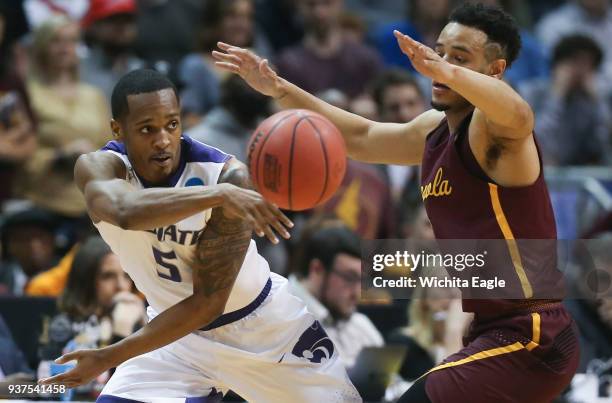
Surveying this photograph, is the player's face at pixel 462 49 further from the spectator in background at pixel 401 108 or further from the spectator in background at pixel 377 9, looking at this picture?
the spectator in background at pixel 377 9

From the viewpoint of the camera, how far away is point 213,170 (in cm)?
600

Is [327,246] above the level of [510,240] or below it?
below

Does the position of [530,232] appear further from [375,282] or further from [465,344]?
[375,282]

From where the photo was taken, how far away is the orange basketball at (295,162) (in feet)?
17.4

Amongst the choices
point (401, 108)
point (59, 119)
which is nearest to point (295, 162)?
point (401, 108)

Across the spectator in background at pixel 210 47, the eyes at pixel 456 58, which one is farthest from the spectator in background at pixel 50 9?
the eyes at pixel 456 58

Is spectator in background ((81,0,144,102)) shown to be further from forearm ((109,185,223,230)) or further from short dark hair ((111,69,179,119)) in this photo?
forearm ((109,185,223,230))

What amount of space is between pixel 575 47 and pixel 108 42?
14.5 ft

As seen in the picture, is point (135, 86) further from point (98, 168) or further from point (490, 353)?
point (490, 353)

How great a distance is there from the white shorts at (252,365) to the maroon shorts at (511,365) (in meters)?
0.78

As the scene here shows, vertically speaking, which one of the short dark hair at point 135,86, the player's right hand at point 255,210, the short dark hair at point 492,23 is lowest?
the player's right hand at point 255,210

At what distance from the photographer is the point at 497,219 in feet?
18.2

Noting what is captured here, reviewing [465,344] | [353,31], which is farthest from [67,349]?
[353,31]

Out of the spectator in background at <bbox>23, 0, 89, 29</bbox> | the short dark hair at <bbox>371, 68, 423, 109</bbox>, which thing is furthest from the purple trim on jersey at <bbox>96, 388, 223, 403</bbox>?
the spectator in background at <bbox>23, 0, 89, 29</bbox>
